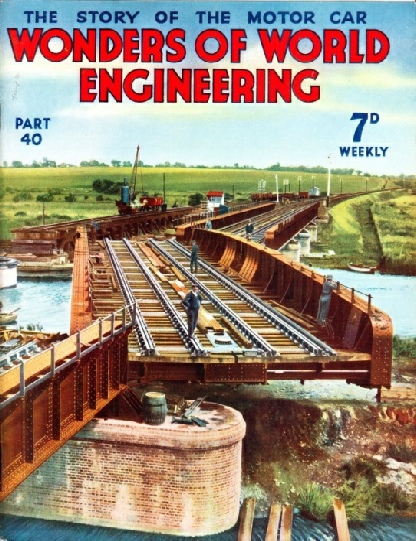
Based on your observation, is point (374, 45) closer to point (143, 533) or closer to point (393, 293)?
point (143, 533)

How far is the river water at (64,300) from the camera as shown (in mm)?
29047

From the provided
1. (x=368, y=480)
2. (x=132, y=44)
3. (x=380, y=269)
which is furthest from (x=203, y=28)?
(x=380, y=269)

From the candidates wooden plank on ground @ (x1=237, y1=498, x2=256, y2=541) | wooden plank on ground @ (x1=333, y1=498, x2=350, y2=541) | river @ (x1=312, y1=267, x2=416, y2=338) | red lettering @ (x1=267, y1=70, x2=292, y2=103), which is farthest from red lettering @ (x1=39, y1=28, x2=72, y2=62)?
river @ (x1=312, y1=267, x2=416, y2=338)

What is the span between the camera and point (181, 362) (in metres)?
14.2

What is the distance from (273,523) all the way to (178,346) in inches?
176

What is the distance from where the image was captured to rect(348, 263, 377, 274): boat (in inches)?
1547

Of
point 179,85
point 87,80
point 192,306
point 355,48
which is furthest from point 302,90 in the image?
point 192,306

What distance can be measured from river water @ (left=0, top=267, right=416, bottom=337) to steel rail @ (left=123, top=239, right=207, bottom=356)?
426 cm

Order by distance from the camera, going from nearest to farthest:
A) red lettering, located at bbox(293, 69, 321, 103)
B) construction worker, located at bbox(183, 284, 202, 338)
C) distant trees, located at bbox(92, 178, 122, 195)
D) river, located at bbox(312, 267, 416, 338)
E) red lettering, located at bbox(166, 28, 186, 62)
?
construction worker, located at bbox(183, 284, 202, 338)
red lettering, located at bbox(166, 28, 186, 62)
red lettering, located at bbox(293, 69, 321, 103)
river, located at bbox(312, 267, 416, 338)
distant trees, located at bbox(92, 178, 122, 195)

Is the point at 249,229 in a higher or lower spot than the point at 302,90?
lower

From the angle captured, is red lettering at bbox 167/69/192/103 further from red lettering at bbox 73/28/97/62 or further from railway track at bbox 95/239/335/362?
railway track at bbox 95/239/335/362

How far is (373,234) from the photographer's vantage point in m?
45.5

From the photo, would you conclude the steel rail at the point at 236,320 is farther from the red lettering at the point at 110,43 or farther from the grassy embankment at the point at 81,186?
the red lettering at the point at 110,43

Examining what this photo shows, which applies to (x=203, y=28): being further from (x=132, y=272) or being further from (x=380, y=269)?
(x=380, y=269)
